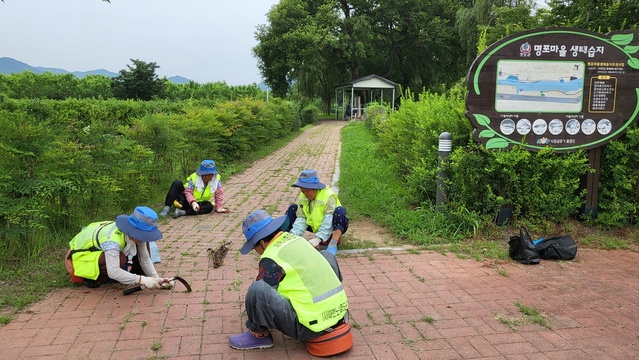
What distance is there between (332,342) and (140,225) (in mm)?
1924

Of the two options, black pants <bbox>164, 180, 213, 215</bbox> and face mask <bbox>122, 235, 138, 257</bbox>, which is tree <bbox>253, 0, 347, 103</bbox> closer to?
black pants <bbox>164, 180, 213, 215</bbox>

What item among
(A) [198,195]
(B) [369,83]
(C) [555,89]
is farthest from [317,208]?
(B) [369,83]

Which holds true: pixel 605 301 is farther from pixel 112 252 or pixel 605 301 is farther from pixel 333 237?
pixel 112 252

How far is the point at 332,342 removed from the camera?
3.15 metres

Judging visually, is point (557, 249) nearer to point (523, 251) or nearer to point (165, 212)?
point (523, 251)

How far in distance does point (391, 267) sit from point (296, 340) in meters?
1.84

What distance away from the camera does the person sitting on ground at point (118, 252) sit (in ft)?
12.9

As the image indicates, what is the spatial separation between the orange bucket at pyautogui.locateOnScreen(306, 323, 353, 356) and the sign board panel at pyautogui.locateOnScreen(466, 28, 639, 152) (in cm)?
372

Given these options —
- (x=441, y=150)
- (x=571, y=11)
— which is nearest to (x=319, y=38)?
(x=571, y=11)

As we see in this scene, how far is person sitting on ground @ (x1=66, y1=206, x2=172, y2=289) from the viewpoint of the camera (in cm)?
394

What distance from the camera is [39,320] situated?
367 centimetres

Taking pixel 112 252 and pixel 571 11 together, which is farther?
pixel 571 11

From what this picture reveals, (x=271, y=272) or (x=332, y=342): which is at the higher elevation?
(x=271, y=272)

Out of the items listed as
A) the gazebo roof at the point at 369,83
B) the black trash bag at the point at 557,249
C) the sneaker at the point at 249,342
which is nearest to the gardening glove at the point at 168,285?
the sneaker at the point at 249,342
